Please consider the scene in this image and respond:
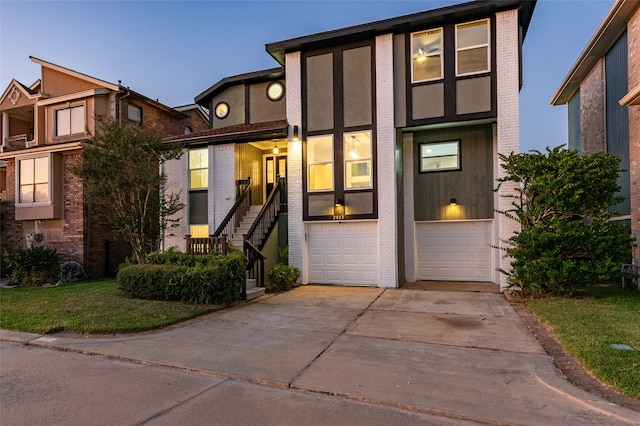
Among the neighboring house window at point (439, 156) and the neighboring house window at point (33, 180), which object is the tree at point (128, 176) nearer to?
the neighboring house window at point (33, 180)

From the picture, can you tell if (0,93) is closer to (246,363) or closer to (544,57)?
(246,363)

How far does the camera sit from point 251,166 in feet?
42.4

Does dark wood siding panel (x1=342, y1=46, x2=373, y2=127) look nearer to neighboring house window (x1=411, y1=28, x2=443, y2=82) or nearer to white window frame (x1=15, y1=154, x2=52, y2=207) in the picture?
neighboring house window (x1=411, y1=28, x2=443, y2=82)

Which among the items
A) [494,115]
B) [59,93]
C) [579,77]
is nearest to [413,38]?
[494,115]

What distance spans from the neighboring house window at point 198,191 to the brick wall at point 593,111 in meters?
13.6

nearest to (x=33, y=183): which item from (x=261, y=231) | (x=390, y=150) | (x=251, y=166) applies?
(x=251, y=166)

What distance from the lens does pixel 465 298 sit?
870cm

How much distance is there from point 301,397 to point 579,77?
16339 millimetres

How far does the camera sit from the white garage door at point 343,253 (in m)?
10.9

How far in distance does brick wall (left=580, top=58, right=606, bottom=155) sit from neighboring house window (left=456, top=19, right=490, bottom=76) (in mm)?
5617

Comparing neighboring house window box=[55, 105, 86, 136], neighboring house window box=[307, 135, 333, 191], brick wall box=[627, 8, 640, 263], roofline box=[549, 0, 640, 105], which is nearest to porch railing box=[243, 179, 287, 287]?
neighboring house window box=[307, 135, 333, 191]

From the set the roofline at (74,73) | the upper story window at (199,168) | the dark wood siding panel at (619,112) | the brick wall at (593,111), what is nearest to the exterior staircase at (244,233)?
the upper story window at (199,168)

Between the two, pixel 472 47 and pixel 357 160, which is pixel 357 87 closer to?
pixel 357 160

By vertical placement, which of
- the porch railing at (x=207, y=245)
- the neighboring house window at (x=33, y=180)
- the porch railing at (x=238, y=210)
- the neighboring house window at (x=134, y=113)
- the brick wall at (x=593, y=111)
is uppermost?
the neighboring house window at (x=134, y=113)
